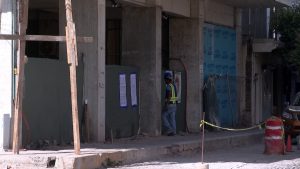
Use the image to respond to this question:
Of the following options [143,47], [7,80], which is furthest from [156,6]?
[7,80]

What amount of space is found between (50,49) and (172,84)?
5695mm

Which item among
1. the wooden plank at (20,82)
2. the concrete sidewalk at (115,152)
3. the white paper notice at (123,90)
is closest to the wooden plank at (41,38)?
the wooden plank at (20,82)

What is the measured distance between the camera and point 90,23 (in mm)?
17062

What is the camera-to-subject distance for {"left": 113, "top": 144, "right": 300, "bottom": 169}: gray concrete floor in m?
15.0

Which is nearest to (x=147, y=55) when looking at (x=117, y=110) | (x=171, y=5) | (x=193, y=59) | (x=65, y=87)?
(x=171, y=5)

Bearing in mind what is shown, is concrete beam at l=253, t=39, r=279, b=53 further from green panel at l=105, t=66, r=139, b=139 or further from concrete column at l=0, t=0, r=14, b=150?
concrete column at l=0, t=0, r=14, b=150

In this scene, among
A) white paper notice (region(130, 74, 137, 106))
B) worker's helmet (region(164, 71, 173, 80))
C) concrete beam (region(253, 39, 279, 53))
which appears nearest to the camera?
white paper notice (region(130, 74, 137, 106))

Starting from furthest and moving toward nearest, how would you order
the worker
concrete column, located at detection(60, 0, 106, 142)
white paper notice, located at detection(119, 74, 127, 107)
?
the worker < white paper notice, located at detection(119, 74, 127, 107) < concrete column, located at detection(60, 0, 106, 142)

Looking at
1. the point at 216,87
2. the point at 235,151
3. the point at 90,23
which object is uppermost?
the point at 90,23

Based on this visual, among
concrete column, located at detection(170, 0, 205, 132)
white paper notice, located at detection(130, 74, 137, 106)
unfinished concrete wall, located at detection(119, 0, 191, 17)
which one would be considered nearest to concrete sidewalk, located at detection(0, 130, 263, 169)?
white paper notice, located at detection(130, 74, 137, 106)

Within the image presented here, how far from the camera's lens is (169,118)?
21.2 meters

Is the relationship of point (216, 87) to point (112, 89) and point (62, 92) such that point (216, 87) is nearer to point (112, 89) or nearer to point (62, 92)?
point (112, 89)

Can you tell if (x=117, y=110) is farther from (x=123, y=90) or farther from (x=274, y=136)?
(x=274, y=136)

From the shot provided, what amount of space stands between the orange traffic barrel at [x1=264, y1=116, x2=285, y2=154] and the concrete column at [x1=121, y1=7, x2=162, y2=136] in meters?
3.72
